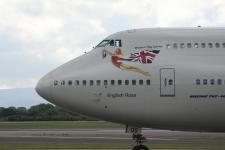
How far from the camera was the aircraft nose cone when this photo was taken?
1939cm

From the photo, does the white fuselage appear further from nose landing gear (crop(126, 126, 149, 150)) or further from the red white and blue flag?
nose landing gear (crop(126, 126, 149, 150))

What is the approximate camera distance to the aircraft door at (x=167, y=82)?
62.6 feet

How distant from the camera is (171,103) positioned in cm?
1903

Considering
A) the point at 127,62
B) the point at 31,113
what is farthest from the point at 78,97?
the point at 31,113

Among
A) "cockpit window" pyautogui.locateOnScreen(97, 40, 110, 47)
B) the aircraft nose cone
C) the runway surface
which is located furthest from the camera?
the runway surface

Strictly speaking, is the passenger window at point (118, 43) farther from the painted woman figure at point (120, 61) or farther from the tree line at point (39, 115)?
the tree line at point (39, 115)

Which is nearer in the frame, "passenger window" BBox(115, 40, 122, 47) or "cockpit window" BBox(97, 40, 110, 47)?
"passenger window" BBox(115, 40, 122, 47)

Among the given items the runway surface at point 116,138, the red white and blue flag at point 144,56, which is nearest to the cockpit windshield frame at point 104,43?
the red white and blue flag at point 144,56

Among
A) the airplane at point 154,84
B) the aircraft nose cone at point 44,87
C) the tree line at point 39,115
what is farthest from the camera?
the tree line at point 39,115

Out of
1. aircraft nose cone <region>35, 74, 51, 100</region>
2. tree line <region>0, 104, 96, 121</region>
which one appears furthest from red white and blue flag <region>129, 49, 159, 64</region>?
tree line <region>0, 104, 96, 121</region>

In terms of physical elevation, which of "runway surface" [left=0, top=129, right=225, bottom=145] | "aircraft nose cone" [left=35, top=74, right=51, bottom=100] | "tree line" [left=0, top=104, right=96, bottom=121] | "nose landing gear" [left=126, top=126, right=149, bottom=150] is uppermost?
"tree line" [left=0, top=104, right=96, bottom=121]

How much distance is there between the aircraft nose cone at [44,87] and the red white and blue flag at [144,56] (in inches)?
130

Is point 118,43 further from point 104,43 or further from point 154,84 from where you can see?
point 154,84

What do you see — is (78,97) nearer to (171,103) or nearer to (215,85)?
(171,103)
